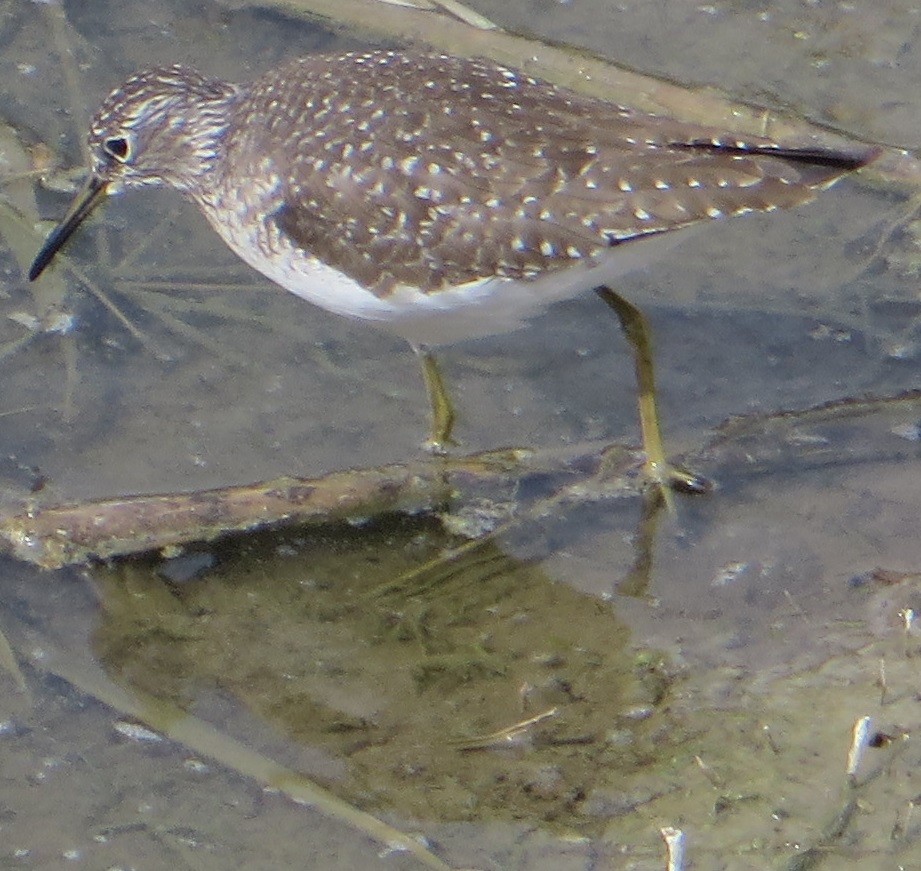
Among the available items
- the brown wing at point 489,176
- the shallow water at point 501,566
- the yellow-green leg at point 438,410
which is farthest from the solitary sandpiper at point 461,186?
the shallow water at point 501,566

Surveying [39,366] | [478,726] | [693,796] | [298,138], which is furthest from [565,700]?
[39,366]

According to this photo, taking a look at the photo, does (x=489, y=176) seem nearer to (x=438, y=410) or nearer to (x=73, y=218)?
(x=438, y=410)

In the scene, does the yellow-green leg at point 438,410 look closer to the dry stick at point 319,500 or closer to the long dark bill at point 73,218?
the dry stick at point 319,500

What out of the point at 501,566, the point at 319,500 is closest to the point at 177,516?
the point at 319,500

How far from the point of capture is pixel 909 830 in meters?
3.96

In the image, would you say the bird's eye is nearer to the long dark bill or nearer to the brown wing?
the long dark bill

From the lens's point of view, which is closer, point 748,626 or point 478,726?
point 478,726

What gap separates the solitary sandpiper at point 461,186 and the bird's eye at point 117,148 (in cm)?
68

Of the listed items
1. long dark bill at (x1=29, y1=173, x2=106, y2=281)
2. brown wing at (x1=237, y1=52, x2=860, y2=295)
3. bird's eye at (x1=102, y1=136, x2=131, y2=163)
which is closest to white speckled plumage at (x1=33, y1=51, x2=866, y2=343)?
brown wing at (x1=237, y1=52, x2=860, y2=295)

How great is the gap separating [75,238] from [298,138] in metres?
1.86

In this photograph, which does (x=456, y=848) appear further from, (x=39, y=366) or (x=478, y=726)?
(x=39, y=366)

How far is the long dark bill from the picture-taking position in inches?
246

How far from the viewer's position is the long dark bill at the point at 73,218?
6.26 metres

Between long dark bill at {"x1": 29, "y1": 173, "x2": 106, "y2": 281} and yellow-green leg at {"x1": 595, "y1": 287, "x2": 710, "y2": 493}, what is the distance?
2.07 metres
